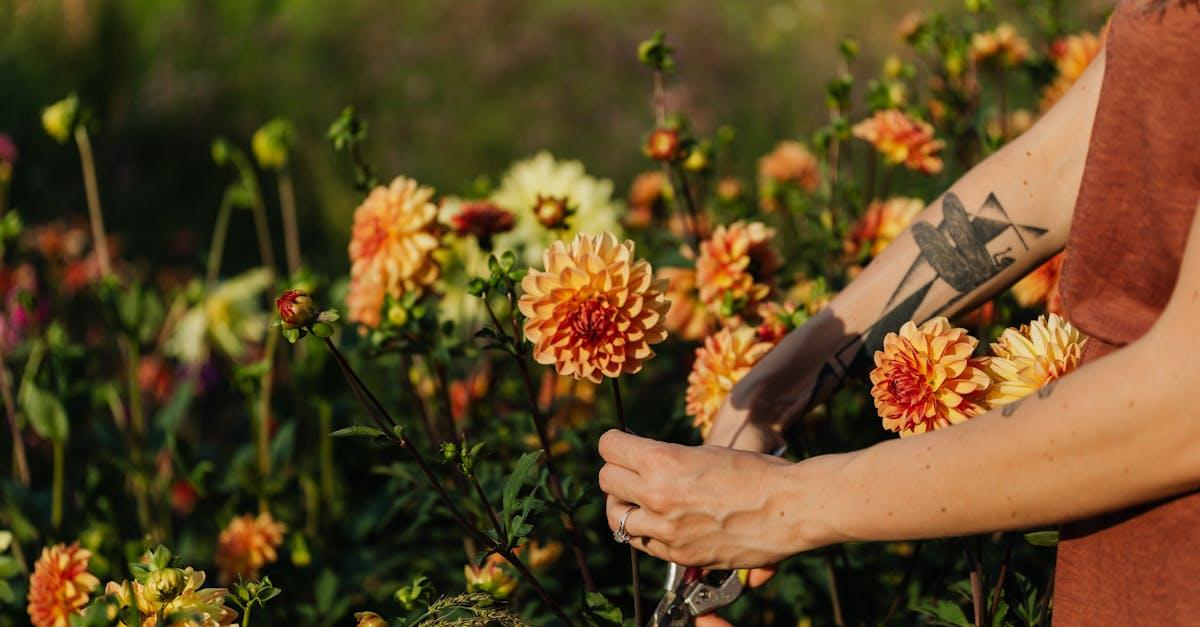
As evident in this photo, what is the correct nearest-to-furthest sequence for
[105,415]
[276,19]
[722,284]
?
1. [722,284]
2. [105,415]
3. [276,19]

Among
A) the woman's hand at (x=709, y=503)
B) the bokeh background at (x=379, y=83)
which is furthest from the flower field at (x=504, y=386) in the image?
the bokeh background at (x=379, y=83)

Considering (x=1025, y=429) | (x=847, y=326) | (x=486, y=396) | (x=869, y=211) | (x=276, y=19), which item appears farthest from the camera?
(x=276, y=19)

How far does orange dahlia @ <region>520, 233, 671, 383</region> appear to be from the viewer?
1146mm

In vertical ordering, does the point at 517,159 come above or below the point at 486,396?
below

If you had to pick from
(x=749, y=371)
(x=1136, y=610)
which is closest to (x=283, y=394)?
(x=749, y=371)

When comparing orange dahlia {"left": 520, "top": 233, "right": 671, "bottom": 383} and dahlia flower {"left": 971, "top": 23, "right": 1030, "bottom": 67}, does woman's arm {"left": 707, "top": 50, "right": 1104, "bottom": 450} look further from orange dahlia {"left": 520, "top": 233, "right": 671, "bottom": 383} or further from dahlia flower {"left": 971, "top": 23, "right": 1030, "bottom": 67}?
dahlia flower {"left": 971, "top": 23, "right": 1030, "bottom": 67}

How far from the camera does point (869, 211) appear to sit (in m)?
1.96

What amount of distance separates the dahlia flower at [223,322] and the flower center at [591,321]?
1500mm

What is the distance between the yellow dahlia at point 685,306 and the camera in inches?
73.0

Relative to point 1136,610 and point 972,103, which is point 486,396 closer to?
point 972,103

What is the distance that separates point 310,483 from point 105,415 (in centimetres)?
91

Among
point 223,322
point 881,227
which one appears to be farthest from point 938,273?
point 223,322

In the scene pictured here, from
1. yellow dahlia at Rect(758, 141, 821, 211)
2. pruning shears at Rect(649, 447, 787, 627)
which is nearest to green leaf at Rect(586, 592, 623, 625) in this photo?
pruning shears at Rect(649, 447, 787, 627)

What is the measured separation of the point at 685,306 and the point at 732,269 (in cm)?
29
